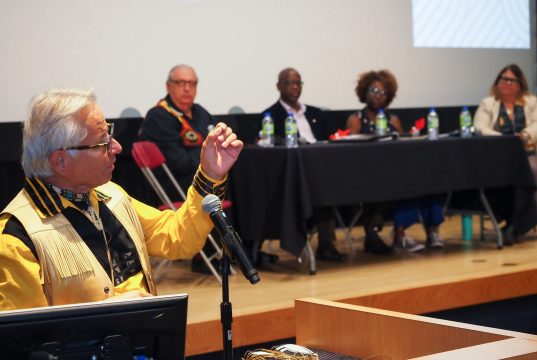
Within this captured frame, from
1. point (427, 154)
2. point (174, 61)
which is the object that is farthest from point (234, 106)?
point (427, 154)

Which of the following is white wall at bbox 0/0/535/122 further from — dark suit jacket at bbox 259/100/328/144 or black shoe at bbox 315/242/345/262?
black shoe at bbox 315/242/345/262

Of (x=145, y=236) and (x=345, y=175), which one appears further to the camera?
(x=345, y=175)

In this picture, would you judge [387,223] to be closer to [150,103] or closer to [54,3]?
[150,103]

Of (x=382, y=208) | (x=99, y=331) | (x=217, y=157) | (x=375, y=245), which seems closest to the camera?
(x=99, y=331)

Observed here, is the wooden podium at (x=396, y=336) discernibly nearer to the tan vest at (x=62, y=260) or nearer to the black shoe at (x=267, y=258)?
the tan vest at (x=62, y=260)

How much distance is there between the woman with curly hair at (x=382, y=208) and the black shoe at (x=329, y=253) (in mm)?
333

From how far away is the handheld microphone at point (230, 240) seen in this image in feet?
4.90

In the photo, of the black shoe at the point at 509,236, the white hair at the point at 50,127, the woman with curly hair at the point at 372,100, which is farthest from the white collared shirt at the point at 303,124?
the white hair at the point at 50,127

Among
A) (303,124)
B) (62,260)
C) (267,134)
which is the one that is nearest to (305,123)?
(303,124)

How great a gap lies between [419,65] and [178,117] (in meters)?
2.97

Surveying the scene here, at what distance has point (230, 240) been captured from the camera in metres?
1.55

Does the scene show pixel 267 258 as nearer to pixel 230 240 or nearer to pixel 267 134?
pixel 267 134

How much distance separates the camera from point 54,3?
5.23 meters

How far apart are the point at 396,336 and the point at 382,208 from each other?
379 centimetres
